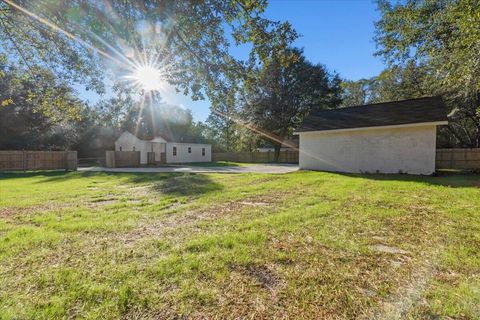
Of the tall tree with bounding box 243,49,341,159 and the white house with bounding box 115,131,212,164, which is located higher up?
the tall tree with bounding box 243,49,341,159

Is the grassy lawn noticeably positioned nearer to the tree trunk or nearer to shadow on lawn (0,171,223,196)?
shadow on lawn (0,171,223,196)

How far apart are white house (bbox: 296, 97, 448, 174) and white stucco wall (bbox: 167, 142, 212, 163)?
1669 centimetres

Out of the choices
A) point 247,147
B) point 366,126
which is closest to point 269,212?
point 366,126

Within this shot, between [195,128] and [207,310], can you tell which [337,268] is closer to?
[207,310]

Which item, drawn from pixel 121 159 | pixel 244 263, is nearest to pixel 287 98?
pixel 121 159

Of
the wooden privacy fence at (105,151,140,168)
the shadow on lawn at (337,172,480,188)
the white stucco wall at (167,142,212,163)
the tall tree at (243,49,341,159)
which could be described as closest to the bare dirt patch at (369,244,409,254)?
the shadow on lawn at (337,172,480,188)

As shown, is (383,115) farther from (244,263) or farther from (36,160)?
(36,160)

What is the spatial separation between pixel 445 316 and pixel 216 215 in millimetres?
3446

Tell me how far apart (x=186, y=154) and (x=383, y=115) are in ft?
69.8

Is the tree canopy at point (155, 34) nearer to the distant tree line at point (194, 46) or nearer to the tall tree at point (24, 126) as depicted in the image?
the distant tree line at point (194, 46)

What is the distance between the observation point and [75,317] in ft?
5.98

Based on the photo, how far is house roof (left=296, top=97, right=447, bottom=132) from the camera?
11688 millimetres

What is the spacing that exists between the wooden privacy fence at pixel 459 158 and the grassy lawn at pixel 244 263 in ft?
45.9

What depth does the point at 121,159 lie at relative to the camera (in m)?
22.7
